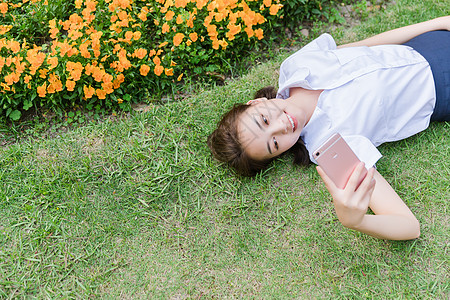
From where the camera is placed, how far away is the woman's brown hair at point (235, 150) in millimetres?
2658

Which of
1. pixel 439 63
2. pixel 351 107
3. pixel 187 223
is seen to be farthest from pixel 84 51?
pixel 439 63

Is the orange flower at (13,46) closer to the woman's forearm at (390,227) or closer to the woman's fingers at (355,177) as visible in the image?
the woman's fingers at (355,177)

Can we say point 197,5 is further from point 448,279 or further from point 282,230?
point 448,279

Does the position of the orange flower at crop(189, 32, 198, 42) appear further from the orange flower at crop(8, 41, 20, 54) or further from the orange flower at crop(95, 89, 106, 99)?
the orange flower at crop(8, 41, 20, 54)

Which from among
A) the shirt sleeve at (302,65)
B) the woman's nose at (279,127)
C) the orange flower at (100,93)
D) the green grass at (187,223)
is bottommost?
the green grass at (187,223)

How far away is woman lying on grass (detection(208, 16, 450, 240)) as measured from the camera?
8.38 feet

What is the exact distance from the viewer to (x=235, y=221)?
2.80m

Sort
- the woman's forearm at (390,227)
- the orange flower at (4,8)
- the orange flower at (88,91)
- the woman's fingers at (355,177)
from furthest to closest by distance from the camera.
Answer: the orange flower at (4,8), the orange flower at (88,91), the woman's forearm at (390,227), the woman's fingers at (355,177)

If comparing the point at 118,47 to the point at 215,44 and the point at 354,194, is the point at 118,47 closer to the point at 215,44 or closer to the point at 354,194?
the point at 215,44

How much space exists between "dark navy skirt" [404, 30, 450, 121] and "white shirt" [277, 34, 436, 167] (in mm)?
46

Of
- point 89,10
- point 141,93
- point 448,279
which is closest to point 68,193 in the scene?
point 141,93

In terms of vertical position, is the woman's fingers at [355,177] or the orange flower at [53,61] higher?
the orange flower at [53,61]

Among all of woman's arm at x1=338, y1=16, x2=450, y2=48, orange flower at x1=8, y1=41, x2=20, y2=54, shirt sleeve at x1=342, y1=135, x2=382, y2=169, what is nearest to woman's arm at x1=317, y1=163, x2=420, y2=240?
shirt sleeve at x1=342, y1=135, x2=382, y2=169

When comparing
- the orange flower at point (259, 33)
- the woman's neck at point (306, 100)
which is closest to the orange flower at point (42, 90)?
the orange flower at point (259, 33)
